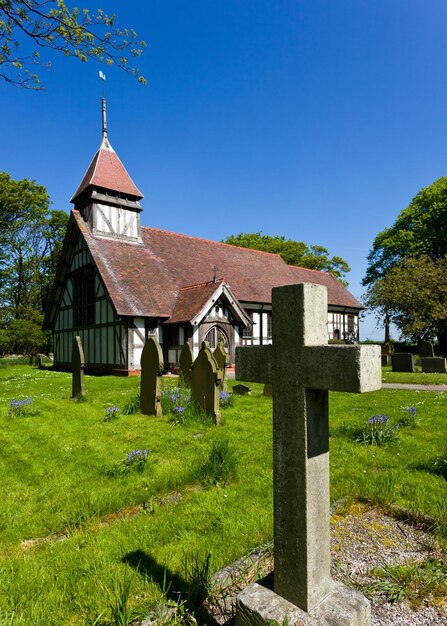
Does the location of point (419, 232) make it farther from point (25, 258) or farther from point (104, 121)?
point (25, 258)

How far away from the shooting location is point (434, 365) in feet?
58.7

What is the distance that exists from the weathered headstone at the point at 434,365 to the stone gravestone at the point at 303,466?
1830 centimetres

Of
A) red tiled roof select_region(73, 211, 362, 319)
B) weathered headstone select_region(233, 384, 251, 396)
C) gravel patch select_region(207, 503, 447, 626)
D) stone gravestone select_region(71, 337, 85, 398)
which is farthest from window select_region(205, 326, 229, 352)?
gravel patch select_region(207, 503, 447, 626)

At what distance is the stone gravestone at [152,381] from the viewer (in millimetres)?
7973

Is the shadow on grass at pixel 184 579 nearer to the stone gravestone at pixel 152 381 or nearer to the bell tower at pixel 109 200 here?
the stone gravestone at pixel 152 381

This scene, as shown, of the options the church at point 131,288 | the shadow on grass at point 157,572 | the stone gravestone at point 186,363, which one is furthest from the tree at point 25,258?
the shadow on grass at point 157,572

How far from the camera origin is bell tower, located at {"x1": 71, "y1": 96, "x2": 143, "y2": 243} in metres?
21.3

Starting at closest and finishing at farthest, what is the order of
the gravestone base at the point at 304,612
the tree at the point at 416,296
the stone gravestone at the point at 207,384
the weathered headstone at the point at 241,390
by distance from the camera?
the gravestone base at the point at 304,612
the stone gravestone at the point at 207,384
the weathered headstone at the point at 241,390
the tree at the point at 416,296

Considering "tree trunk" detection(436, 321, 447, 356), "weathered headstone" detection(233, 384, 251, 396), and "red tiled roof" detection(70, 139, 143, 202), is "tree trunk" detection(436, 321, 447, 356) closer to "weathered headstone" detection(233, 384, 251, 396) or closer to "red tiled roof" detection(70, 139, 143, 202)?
"weathered headstone" detection(233, 384, 251, 396)

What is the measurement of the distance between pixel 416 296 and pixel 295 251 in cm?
2403

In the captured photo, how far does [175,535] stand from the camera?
3193mm

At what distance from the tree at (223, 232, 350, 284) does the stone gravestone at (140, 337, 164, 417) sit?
139 ft

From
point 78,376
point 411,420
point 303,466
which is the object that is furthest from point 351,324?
point 303,466

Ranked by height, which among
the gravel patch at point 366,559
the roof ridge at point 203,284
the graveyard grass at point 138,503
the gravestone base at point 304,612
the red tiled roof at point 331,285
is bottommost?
the graveyard grass at point 138,503
